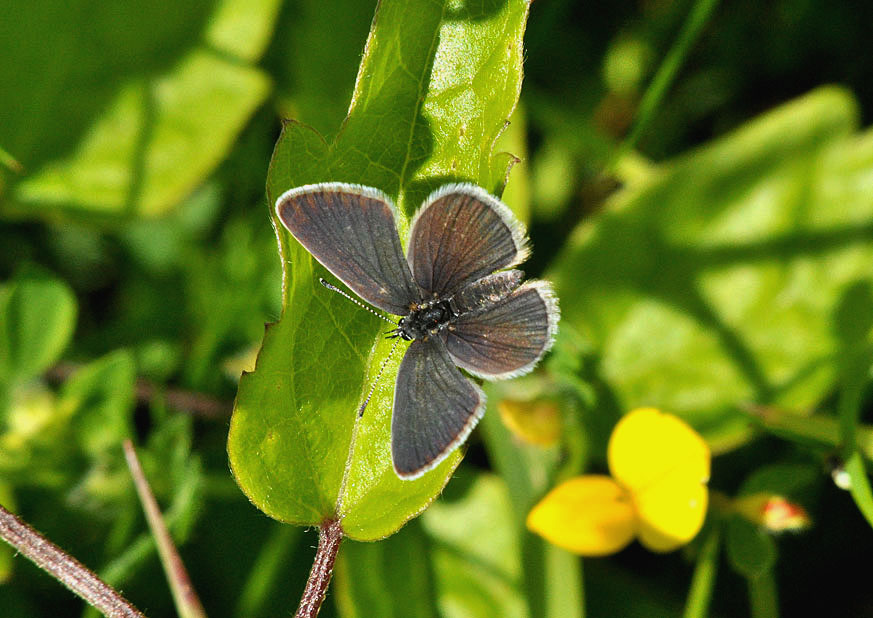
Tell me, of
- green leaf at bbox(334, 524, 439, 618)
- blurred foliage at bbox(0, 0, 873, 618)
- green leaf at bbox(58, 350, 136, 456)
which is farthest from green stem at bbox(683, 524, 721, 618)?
green leaf at bbox(58, 350, 136, 456)

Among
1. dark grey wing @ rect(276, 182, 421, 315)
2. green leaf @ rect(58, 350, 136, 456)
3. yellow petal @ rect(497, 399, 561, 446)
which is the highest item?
dark grey wing @ rect(276, 182, 421, 315)

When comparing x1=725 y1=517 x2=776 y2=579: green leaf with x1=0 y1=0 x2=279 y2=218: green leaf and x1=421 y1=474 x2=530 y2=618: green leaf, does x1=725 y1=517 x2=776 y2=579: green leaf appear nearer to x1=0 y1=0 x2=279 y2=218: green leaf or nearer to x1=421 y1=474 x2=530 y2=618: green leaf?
x1=421 y1=474 x2=530 y2=618: green leaf

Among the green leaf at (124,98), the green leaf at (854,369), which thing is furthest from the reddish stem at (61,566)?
the green leaf at (854,369)

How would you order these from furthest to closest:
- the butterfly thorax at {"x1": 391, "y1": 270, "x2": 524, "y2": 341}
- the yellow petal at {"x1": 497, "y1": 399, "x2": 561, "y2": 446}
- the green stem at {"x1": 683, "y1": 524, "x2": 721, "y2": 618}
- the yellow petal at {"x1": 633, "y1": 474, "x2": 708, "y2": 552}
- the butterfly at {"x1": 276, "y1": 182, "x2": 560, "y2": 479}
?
Answer: the yellow petal at {"x1": 497, "y1": 399, "x2": 561, "y2": 446}, the green stem at {"x1": 683, "y1": 524, "x2": 721, "y2": 618}, the yellow petal at {"x1": 633, "y1": 474, "x2": 708, "y2": 552}, the butterfly thorax at {"x1": 391, "y1": 270, "x2": 524, "y2": 341}, the butterfly at {"x1": 276, "y1": 182, "x2": 560, "y2": 479}

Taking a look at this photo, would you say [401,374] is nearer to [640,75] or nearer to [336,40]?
[336,40]

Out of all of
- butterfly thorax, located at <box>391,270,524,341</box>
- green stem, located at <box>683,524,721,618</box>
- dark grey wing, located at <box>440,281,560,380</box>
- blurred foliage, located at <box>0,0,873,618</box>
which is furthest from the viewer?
blurred foliage, located at <box>0,0,873,618</box>

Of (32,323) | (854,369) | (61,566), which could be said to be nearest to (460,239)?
(61,566)

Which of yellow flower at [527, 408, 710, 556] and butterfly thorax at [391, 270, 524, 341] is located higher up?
butterfly thorax at [391, 270, 524, 341]

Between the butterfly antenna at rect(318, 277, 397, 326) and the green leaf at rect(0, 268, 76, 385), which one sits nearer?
the butterfly antenna at rect(318, 277, 397, 326)
